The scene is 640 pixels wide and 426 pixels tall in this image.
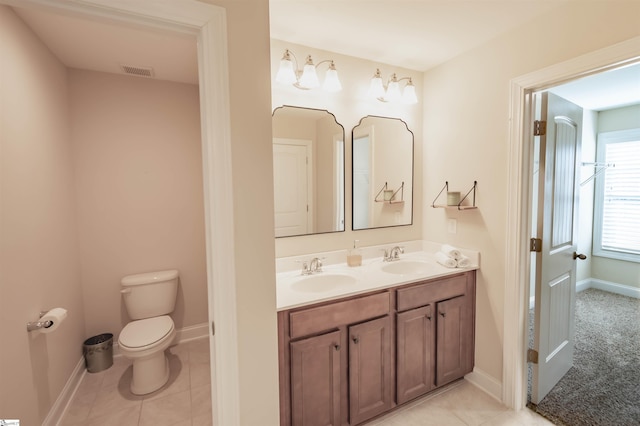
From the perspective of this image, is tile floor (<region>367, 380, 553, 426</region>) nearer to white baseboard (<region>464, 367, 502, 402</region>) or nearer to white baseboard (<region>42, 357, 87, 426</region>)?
white baseboard (<region>464, 367, 502, 402</region>)

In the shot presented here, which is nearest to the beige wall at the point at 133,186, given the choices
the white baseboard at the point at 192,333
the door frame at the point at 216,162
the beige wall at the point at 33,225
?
the white baseboard at the point at 192,333

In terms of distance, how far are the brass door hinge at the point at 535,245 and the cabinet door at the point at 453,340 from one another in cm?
55

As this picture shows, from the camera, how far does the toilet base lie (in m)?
2.12

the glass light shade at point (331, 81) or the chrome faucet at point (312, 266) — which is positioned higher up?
the glass light shade at point (331, 81)

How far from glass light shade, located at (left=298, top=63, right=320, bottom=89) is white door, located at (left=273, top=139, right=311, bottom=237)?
373 millimetres

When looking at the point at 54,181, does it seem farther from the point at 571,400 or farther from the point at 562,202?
the point at 571,400

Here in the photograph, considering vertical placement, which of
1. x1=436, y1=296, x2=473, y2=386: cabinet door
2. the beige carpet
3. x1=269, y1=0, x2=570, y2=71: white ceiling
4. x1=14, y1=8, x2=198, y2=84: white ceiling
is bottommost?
the beige carpet

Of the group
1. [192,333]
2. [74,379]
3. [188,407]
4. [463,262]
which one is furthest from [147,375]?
[463,262]

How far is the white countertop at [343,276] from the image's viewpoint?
1.61m

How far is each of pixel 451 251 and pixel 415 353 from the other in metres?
0.77

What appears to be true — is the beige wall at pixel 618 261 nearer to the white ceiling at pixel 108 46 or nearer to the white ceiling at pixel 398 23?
the white ceiling at pixel 398 23

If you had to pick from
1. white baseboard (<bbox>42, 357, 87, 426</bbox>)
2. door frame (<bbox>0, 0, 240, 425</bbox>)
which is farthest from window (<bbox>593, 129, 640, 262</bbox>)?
white baseboard (<bbox>42, 357, 87, 426</bbox>)

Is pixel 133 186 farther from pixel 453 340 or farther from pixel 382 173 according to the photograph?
pixel 453 340

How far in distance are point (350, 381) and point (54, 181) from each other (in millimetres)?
2326
